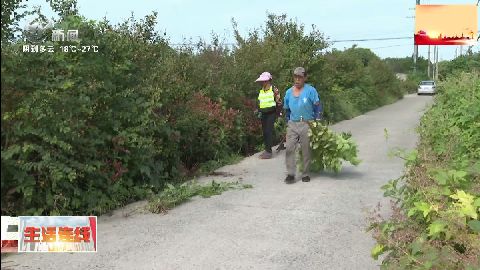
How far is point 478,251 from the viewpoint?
3236 mm

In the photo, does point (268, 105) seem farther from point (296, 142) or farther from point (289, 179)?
point (289, 179)

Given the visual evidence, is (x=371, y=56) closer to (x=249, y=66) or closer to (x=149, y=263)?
(x=249, y=66)

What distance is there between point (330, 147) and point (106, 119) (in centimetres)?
353

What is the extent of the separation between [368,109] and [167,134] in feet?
71.0

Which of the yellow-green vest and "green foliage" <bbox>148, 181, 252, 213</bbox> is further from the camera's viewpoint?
the yellow-green vest

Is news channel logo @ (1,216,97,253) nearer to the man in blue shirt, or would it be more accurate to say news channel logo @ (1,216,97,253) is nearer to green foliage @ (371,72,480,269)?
green foliage @ (371,72,480,269)

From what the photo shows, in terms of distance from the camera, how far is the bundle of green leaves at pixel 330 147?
800 cm

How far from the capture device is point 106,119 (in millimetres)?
6262

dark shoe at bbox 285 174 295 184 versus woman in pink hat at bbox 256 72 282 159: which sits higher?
woman in pink hat at bbox 256 72 282 159

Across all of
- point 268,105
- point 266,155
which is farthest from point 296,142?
point 266,155

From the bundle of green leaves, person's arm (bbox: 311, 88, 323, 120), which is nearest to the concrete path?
the bundle of green leaves

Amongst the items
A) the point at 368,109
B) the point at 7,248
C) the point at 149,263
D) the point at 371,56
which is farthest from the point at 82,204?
the point at 371,56

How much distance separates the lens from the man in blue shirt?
786 cm

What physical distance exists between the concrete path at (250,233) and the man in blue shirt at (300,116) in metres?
0.37
